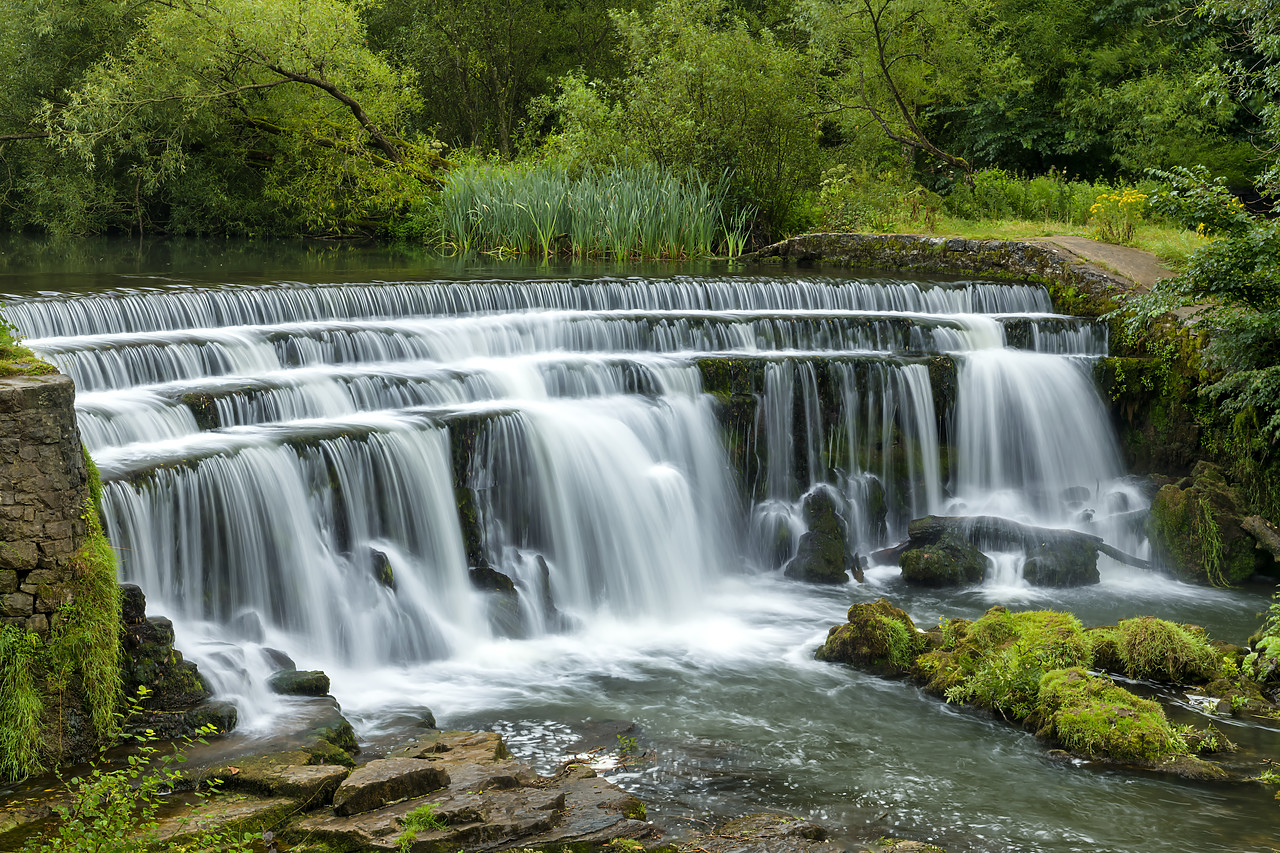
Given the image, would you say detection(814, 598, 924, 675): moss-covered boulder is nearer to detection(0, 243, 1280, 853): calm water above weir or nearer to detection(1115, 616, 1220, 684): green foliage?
detection(0, 243, 1280, 853): calm water above weir

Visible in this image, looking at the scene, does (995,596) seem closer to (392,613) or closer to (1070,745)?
(1070,745)

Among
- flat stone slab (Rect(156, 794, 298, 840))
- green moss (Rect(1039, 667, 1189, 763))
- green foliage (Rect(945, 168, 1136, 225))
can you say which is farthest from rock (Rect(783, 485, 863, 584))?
green foliage (Rect(945, 168, 1136, 225))

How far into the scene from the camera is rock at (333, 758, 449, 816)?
5594 mm

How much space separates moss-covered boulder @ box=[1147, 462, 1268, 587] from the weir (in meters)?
0.46

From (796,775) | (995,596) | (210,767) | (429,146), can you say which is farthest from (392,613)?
(429,146)

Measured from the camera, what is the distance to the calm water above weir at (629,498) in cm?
724

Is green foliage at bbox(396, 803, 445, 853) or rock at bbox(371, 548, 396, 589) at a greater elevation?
rock at bbox(371, 548, 396, 589)

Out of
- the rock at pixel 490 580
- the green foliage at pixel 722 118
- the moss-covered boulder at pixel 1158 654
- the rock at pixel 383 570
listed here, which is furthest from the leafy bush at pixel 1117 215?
the rock at pixel 383 570

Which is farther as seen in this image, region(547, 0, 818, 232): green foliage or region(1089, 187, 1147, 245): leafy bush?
region(547, 0, 818, 232): green foliage

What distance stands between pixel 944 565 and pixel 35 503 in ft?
27.4

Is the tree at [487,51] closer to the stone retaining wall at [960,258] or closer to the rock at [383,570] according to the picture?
the stone retaining wall at [960,258]

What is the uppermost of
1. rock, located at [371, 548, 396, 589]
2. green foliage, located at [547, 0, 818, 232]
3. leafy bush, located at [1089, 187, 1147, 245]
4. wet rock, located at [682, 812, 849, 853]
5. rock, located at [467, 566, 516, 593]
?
green foliage, located at [547, 0, 818, 232]

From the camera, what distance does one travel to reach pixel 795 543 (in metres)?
11.9

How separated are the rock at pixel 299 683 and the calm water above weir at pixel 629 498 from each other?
0.12 metres
